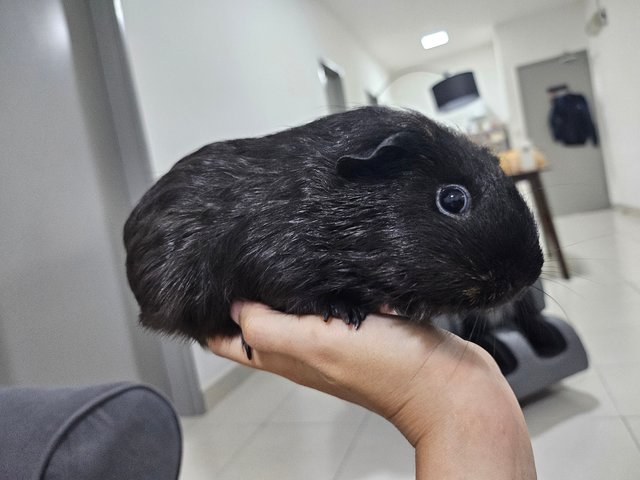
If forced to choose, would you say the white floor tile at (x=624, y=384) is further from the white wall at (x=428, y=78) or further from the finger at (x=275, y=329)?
the finger at (x=275, y=329)

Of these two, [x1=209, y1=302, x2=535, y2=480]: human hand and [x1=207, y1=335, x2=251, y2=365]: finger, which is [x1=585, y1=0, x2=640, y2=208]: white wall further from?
[x1=207, y1=335, x2=251, y2=365]: finger

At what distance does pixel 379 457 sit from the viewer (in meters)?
1.10

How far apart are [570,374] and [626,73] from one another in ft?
2.52

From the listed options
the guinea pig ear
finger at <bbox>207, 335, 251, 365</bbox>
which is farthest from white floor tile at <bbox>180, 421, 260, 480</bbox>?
the guinea pig ear

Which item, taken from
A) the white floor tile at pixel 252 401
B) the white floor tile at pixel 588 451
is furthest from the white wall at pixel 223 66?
the white floor tile at pixel 588 451

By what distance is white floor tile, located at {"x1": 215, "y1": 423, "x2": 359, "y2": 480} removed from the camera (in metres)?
1.13

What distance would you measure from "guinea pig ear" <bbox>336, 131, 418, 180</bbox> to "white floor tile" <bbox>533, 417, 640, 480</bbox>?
0.69 meters

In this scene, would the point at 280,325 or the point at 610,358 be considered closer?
the point at 280,325

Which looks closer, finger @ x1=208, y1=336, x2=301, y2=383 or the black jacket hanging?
finger @ x1=208, y1=336, x2=301, y2=383

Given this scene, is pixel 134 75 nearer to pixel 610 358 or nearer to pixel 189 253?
pixel 189 253

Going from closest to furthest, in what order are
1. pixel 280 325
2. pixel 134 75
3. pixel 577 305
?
1. pixel 280 325
2. pixel 134 75
3. pixel 577 305

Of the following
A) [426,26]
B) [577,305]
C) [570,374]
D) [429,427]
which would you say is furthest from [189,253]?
[577,305]

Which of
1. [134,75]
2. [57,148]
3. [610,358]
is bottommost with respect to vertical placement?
[610,358]

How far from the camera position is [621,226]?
1171mm
